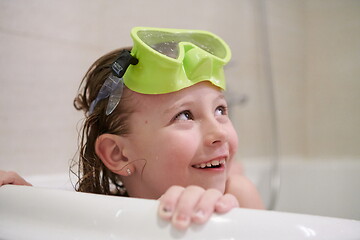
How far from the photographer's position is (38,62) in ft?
4.01

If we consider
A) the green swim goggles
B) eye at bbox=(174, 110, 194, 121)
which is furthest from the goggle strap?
eye at bbox=(174, 110, 194, 121)

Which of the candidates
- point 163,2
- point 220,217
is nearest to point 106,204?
point 220,217

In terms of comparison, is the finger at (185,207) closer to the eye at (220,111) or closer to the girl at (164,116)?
the girl at (164,116)

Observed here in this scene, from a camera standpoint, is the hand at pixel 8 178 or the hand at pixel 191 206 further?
the hand at pixel 8 178

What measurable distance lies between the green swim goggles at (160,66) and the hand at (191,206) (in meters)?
0.36

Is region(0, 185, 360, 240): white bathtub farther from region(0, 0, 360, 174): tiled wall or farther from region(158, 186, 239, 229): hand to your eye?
region(0, 0, 360, 174): tiled wall

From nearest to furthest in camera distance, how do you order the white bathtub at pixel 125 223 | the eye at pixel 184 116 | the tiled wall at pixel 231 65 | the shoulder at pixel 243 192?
the white bathtub at pixel 125 223, the eye at pixel 184 116, the shoulder at pixel 243 192, the tiled wall at pixel 231 65

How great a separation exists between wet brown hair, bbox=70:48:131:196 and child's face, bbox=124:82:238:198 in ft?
0.15

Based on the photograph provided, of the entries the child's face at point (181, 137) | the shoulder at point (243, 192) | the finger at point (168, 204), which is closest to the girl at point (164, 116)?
the child's face at point (181, 137)

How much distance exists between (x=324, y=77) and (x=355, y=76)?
16cm

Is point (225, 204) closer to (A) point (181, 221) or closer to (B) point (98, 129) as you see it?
(A) point (181, 221)

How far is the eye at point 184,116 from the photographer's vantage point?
85 centimetres

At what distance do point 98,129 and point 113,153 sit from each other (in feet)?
0.28

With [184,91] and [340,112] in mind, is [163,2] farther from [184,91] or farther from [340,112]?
[340,112]
